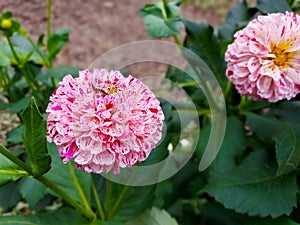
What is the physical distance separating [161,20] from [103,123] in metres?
0.46

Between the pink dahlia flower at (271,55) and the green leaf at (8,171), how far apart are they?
332mm

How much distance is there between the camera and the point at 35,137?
24.8 inches

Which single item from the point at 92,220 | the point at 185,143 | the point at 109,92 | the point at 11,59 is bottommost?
the point at 185,143

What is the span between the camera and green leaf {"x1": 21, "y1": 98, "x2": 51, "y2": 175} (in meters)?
0.61

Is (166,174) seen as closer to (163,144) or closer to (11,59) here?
(163,144)

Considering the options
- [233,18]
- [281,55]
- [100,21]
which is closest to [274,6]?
[281,55]

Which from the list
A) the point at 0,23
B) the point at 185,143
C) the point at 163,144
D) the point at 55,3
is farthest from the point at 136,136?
the point at 55,3

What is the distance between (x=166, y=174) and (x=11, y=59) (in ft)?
1.21

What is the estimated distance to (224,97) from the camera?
1062 mm

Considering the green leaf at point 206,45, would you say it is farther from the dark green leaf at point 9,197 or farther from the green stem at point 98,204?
the dark green leaf at point 9,197

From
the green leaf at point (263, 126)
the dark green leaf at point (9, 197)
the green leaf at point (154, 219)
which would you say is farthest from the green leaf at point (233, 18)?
the dark green leaf at point (9, 197)

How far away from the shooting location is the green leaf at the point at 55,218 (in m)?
0.84

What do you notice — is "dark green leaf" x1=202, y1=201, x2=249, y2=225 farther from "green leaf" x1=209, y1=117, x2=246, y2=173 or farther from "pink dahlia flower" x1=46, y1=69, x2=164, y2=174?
"pink dahlia flower" x1=46, y1=69, x2=164, y2=174

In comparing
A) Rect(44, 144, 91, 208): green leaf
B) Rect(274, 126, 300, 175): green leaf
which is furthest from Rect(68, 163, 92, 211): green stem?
Rect(274, 126, 300, 175): green leaf
